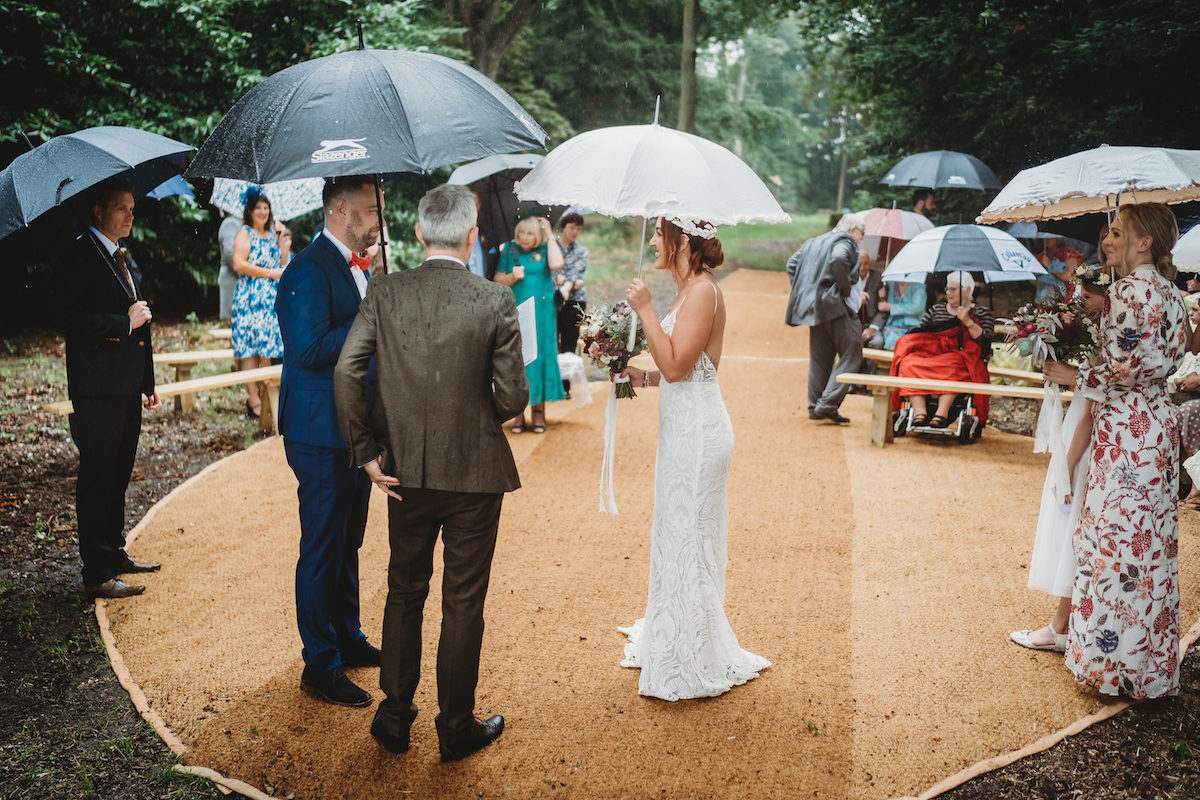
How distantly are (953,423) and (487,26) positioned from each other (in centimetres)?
1197

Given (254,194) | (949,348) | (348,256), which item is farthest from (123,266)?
(949,348)

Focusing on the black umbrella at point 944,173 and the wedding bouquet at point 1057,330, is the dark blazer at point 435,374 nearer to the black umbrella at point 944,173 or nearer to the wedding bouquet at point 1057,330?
the wedding bouquet at point 1057,330

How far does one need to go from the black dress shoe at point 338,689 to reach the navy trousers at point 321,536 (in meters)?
0.04

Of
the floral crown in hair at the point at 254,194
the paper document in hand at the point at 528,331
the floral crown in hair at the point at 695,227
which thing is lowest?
the paper document in hand at the point at 528,331

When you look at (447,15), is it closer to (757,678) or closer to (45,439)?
(45,439)

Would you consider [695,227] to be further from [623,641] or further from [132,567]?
[132,567]

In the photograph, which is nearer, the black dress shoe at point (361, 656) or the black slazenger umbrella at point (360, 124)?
the black slazenger umbrella at point (360, 124)

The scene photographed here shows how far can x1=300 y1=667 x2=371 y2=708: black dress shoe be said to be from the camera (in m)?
3.57

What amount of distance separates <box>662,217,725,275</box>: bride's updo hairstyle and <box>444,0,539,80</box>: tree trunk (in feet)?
44.5

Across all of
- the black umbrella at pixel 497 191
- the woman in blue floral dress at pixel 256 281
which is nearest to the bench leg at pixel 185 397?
the woman in blue floral dress at pixel 256 281

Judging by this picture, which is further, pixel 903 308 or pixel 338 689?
pixel 903 308

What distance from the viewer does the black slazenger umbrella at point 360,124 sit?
305cm

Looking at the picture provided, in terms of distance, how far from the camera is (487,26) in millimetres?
15875

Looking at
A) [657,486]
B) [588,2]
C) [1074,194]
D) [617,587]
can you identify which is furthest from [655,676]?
[588,2]
